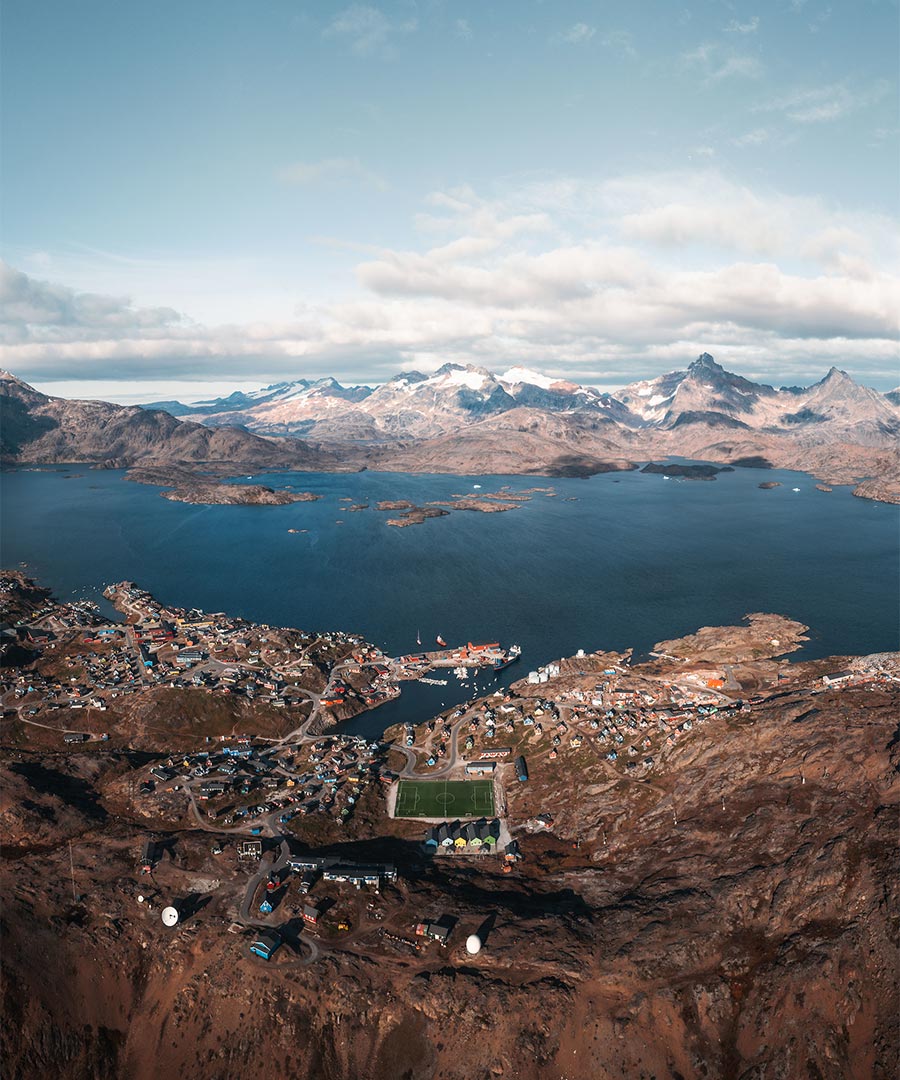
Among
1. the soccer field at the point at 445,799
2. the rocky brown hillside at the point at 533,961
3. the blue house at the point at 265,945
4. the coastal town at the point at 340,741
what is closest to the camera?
the rocky brown hillside at the point at 533,961

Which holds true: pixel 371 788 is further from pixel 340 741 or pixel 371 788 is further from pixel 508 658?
pixel 508 658

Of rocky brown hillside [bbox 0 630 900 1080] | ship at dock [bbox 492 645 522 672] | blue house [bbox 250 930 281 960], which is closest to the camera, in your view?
rocky brown hillside [bbox 0 630 900 1080]

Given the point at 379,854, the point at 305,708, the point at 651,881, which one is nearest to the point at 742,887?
the point at 651,881

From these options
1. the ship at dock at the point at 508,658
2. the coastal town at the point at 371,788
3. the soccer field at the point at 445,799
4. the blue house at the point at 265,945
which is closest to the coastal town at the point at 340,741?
the blue house at the point at 265,945

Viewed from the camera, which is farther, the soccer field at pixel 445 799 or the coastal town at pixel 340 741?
the soccer field at pixel 445 799

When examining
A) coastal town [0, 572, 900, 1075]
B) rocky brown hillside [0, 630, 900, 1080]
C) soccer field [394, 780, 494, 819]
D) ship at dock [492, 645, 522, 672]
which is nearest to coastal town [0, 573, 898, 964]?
soccer field [394, 780, 494, 819]

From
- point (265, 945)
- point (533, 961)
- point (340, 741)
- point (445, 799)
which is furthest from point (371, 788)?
point (533, 961)

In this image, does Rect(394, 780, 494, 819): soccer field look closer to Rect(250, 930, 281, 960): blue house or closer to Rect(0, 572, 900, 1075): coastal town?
Rect(0, 572, 900, 1075): coastal town

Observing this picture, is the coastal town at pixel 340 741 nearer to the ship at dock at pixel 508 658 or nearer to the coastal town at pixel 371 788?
the coastal town at pixel 371 788

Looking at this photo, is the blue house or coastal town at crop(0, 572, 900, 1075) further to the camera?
coastal town at crop(0, 572, 900, 1075)

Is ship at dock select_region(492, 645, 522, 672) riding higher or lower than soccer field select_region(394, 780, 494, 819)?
higher
